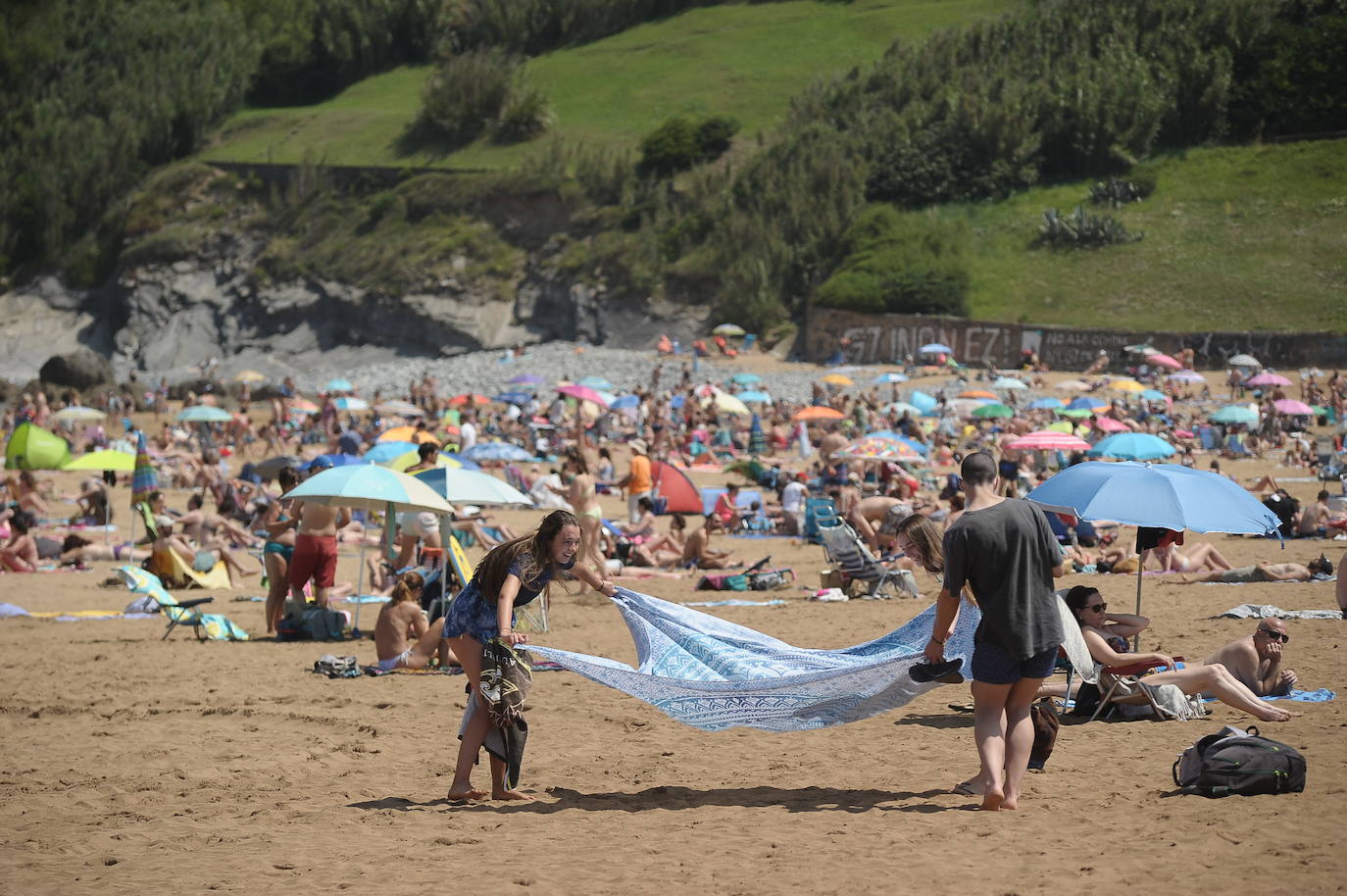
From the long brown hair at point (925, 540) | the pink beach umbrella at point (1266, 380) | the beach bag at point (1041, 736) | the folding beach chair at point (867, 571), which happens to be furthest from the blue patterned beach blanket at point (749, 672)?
the pink beach umbrella at point (1266, 380)

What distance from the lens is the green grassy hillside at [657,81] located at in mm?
57500

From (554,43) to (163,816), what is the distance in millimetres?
69021

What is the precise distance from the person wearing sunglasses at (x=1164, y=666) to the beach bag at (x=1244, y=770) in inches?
46.5

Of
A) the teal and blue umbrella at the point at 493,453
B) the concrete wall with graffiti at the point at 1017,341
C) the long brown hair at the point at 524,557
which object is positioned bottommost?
the teal and blue umbrella at the point at 493,453

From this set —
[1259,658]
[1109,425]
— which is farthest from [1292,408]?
[1259,658]

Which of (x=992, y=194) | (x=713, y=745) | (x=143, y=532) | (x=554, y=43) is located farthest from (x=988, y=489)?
(x=554, y=43)

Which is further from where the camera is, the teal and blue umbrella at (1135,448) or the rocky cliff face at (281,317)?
the rocky cliff face at (281,317)

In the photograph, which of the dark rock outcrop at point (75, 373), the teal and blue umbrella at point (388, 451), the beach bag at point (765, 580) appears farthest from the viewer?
the dark rock outcrop at point (75, 373)

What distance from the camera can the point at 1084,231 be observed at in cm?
4075

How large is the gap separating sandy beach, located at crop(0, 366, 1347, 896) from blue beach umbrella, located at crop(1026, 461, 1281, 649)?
3.02ft

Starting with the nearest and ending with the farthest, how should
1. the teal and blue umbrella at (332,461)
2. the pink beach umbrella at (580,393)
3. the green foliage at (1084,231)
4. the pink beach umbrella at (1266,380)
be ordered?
1. the teal and blue umbrella at (332,461)
2. the pink beach umbrella at (580,393)
3. the pink beach umbrella at (1266,380)
4. the green foliage at (1084,231)

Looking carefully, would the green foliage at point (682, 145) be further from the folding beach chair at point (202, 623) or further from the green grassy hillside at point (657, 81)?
the folding beach chair at point (202, 623)

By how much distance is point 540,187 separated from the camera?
52406 mm

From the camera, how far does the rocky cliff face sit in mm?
49281
